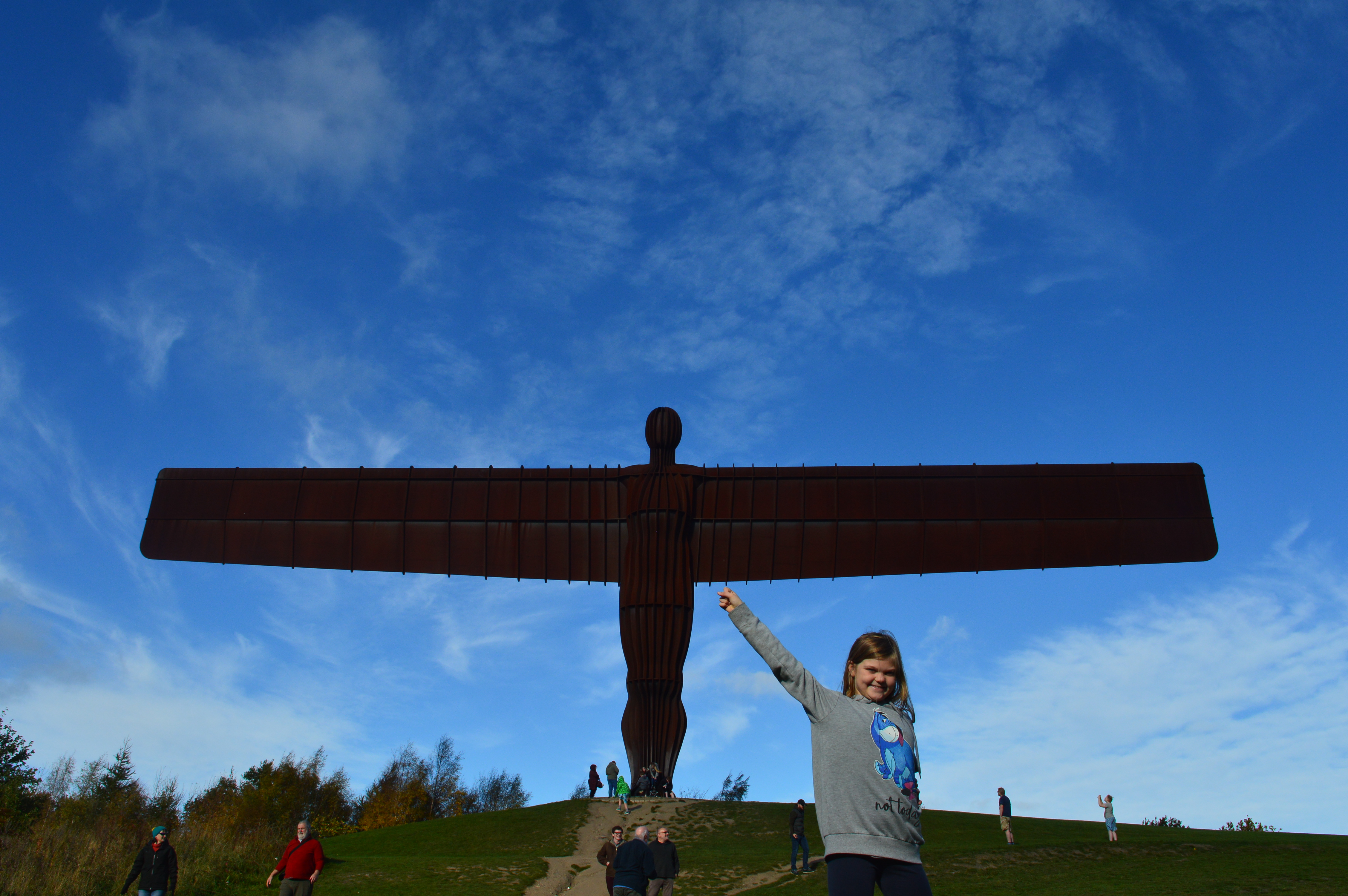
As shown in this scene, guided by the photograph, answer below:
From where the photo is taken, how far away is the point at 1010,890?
49.9 ft

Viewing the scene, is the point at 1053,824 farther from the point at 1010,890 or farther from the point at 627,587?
the point at 627,587

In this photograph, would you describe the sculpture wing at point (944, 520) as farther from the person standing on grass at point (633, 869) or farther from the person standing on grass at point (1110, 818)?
the person standing on grass at point (633, 869)

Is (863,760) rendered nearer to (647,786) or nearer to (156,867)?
(156,867)

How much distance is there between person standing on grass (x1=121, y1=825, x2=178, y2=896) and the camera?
36.6 ft

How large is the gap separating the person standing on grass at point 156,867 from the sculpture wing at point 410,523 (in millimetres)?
13799

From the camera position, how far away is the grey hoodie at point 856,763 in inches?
132

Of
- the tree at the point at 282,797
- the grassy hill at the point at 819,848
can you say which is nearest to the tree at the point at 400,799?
the tree at the point at 282,797

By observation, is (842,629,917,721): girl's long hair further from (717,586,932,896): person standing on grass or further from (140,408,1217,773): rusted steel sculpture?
(140,408,1217,773): rusted steel sculpture


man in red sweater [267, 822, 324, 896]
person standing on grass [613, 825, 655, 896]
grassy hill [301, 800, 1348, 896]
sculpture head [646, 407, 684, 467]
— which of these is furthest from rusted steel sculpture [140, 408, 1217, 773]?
person standing on grass [613, 825, 655, 896]

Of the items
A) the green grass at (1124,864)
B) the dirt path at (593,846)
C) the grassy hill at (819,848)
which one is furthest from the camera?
the dirt path at (593,846)

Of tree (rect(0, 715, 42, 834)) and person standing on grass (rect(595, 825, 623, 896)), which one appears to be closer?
person standing on grass (rect(595, 825, 623, 896))

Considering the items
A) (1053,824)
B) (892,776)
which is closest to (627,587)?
(1053,824)

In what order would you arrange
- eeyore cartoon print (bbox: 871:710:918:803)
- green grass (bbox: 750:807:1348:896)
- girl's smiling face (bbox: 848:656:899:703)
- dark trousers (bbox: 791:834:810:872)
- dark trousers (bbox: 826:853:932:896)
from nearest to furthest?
1. dark trousers (bbox: 826:853:932:896)
2. eeyore cartoon print (bbox: 871:710:918:803)
3. girl's smiling face (bbox: 848:656:899:703)
4. green grass (bbox: 750:807:1348:896)
5. dark trousers (bbox: 791:834:810:872)

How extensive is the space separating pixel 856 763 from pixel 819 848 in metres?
20.8
